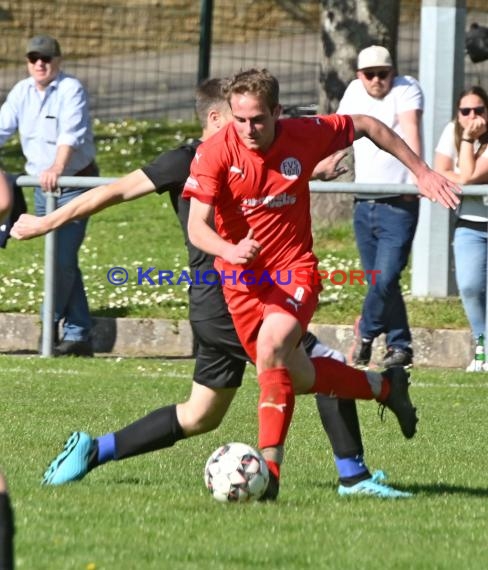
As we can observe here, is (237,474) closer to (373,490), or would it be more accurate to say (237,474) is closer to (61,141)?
(373,490)

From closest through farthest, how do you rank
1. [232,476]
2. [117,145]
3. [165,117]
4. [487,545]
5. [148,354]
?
[487,545], [232,476], [148,354], [117,145], [165,117]

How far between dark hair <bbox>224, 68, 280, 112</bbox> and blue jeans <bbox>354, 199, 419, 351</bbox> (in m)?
5.11

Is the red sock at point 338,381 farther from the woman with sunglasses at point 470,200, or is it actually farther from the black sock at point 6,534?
the woman with sunglasses at point 470,200

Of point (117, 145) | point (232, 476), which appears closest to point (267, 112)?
point (232, 476)

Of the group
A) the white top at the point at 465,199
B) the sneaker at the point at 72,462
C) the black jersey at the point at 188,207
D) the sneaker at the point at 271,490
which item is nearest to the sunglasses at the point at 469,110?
the white top at the point at 465,199

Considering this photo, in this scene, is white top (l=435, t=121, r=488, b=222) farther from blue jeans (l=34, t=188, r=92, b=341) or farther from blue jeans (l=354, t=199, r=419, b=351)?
blue jeans (l=34, t=188, r=92, b=341)

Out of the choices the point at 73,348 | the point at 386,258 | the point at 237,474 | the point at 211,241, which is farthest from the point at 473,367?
the point at 211,241

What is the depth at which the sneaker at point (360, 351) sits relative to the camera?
1210 cm

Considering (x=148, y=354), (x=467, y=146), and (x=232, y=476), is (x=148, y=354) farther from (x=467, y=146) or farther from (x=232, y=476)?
(x=232, y=476)

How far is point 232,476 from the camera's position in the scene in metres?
6.67

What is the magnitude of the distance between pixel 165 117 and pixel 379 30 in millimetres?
7288

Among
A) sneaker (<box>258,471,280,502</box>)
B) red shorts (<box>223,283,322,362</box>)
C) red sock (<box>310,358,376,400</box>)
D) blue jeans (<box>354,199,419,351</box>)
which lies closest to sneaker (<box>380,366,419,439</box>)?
red sock (<box>310,358,376,400</box>)

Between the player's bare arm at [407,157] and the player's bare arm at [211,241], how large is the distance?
3.02ft

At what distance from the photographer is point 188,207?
24.2ft
